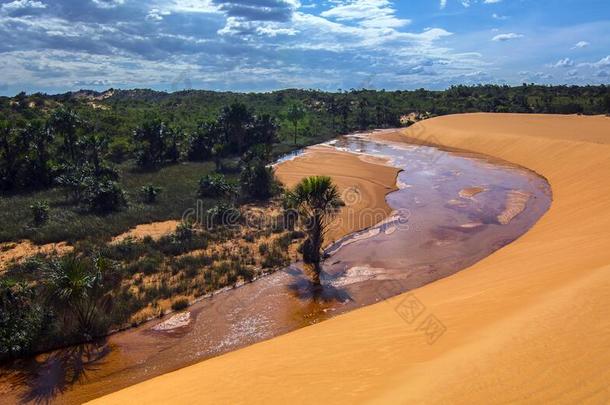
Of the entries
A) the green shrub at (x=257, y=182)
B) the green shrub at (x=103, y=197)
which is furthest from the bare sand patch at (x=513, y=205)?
the green shrub at (x=103, y=197)

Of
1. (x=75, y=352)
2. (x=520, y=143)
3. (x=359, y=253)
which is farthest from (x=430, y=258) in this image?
(x=520, y=143)

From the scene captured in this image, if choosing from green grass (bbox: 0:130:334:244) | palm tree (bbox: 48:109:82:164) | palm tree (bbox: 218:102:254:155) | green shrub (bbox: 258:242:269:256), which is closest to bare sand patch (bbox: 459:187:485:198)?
green shrub (bbox: 258:242:269:256)

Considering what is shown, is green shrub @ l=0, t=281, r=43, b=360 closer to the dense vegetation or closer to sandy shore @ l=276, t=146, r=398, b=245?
the dense vegetation

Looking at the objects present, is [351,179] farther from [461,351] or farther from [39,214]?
[461,351]

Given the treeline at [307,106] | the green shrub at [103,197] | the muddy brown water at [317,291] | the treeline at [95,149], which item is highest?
the treeline at [307,106]

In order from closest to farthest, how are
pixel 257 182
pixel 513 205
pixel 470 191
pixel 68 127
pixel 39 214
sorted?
1. pixel 39 214
2. pixel 513 205
3. pixel 257 182
4. pixel 470 191
5. pixel 68 127

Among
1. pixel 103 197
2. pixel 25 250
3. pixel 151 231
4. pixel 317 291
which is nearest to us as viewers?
pixel 317 291

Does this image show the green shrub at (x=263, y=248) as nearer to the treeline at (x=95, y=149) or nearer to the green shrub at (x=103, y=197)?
the green shrub at (x=103, y=197)

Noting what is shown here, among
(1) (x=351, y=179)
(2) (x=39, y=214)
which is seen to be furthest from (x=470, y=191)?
(2) (x=39, y=214)
